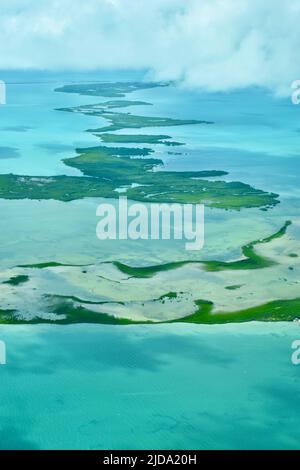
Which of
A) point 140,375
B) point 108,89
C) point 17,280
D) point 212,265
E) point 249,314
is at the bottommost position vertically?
point 140,375

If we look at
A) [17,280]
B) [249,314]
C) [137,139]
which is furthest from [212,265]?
[137,139]

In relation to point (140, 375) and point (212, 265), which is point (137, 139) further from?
point (140, 375)

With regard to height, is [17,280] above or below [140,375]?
above

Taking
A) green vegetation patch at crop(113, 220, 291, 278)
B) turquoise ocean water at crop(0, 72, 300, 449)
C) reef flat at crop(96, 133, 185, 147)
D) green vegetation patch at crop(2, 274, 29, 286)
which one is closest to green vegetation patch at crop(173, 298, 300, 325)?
turquoise ocean water at crop(0, 72, 300, 449)

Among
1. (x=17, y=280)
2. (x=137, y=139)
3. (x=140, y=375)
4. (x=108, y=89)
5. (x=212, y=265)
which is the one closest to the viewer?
(x=140, y=375)

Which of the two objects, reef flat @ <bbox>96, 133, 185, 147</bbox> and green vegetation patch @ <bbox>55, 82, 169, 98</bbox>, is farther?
green vegetation patch @ <bbox>55, 82, 169, 98</bbox>

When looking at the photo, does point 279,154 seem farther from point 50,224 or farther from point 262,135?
point 50,224

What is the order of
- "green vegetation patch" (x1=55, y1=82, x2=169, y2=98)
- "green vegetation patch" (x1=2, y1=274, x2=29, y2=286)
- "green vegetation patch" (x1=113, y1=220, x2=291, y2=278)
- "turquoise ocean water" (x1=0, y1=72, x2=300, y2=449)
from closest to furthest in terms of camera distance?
1. "turquoise ocean water" (x1=0, y1=72, x2=300, y2=449)
2. "green vegetation patch" (x1=2, y1=274, x2=29, y2=286)
3. "green vegetation patch" (x1=113, y1=220, x2=291, y2=278)
4. "green vegetation patch" (x1=55, y1=82, x2=169, y2=98)

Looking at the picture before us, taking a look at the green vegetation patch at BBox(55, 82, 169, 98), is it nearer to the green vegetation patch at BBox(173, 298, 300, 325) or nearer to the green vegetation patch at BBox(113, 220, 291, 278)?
the green vegetation patch at BBox(113, 220, 291, 278)

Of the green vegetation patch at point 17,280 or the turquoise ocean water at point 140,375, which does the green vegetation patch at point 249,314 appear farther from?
the green vegetation patch at point 17,280

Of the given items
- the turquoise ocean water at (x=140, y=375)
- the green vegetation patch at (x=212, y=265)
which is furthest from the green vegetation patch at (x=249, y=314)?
the green vegetation patch at (x=212, y=265)

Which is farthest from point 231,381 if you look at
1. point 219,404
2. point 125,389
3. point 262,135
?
point 262,135
